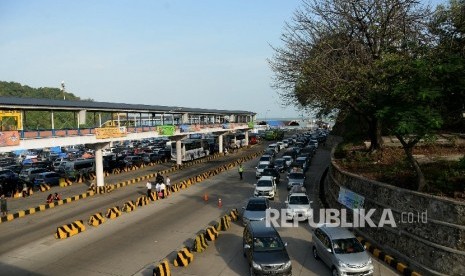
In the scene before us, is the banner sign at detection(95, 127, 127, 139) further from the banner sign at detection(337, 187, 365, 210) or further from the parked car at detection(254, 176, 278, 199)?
the banner sign at detection(337, 187, 365, 210)

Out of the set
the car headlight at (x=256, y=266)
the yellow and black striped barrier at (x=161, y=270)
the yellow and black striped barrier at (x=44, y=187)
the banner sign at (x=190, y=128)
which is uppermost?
the banner sign at (x=190, y=128)

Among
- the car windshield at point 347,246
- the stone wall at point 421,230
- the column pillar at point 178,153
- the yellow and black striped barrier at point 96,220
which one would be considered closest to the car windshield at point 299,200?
the stone wall at point 421,230

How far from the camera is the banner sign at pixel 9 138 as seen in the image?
2509cm

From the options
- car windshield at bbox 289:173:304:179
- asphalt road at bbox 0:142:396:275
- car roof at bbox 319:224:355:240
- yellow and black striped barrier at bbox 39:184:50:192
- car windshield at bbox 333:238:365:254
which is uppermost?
car roof at bbox 319:224:355:240

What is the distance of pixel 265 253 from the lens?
1495cm

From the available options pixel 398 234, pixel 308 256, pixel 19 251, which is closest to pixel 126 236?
pixel 19 251

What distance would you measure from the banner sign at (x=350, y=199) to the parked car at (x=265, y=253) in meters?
6.35

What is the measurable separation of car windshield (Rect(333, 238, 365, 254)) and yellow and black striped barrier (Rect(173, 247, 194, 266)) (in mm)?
6235

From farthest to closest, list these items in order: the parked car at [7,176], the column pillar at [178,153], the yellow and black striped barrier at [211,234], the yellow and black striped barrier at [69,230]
Answer: the column pillar at [178,153], the parked car at [7,176], the yellow and black striped barrier at [69,230], the yellow and black striped barrier at [211,234]

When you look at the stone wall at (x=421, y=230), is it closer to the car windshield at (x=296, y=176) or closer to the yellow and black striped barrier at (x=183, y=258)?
the yellow and black striped barrier at (x=183, y=258)

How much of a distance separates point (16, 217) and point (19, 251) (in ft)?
28.1

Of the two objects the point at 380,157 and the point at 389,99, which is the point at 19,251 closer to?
the point at 389,99

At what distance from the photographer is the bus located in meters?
53.5

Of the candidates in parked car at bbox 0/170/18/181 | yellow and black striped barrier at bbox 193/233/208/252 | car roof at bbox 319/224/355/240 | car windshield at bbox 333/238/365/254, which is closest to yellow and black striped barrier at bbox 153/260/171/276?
yellow and black striped barrier at bbox 193/233/208/252
